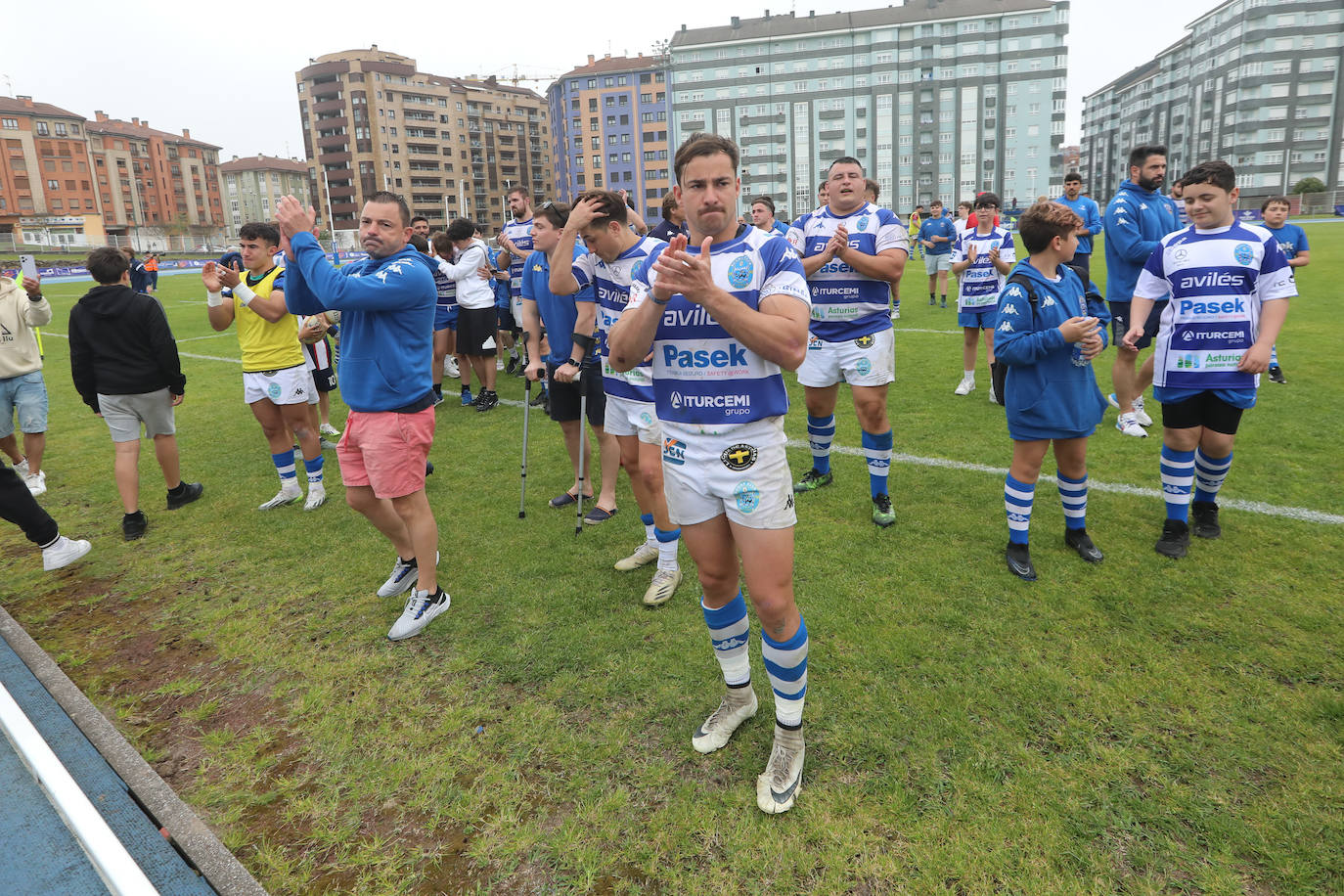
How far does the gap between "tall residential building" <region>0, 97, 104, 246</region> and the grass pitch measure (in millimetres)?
109079

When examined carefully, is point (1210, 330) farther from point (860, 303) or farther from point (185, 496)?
point (185, 496)

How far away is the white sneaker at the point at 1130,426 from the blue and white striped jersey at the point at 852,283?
3.65 meters

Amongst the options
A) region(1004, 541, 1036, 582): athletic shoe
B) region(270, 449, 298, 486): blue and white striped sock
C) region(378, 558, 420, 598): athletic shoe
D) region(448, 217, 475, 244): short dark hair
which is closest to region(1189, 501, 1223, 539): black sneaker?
region(1004, 541, 1036, 582): athletic shoe

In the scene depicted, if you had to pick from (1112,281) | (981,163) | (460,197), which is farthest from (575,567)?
(460,197)

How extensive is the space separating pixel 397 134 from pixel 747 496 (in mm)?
114157

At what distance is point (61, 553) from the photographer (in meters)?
5.48

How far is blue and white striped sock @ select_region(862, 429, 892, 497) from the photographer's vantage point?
557 cm

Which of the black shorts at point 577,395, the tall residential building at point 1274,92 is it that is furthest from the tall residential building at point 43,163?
the tall residential building at point 1274,92

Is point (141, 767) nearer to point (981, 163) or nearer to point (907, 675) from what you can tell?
point (907, 675)

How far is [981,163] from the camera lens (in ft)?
293

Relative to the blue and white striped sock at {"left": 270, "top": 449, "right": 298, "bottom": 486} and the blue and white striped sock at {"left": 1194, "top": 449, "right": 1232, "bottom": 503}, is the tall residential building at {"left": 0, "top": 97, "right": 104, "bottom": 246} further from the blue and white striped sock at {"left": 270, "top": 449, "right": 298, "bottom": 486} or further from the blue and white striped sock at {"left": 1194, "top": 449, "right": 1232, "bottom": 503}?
the blue and white striped sock at {"left": 1194, "top": 449, "right": 1232, "bottom": 503}

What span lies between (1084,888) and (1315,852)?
861 mm

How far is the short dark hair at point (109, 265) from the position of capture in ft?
19.9

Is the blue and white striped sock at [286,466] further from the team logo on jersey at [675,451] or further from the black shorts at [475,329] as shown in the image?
the team logo on jersey at [675,451]
